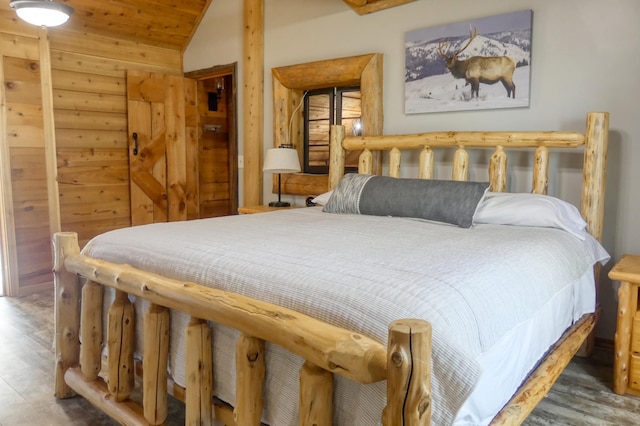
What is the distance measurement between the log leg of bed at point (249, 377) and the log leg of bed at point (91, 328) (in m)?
0.93

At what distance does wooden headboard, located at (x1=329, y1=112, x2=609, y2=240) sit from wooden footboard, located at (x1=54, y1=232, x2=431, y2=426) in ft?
6.37

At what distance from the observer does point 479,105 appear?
2.99m

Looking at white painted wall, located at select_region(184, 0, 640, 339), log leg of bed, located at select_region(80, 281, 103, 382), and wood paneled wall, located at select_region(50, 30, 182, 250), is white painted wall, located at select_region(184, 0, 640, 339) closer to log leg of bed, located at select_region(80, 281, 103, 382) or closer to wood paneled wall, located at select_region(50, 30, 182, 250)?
log leg of bed, located at select_region(80, 281, 103, 382)

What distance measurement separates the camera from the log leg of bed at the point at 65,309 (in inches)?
82.3

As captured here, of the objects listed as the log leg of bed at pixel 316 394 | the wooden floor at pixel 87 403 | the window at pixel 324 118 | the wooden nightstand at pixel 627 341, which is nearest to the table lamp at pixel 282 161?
the window at pixel 324 118

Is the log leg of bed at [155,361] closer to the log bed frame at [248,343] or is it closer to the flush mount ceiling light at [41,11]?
the log bed frame at [248,343]

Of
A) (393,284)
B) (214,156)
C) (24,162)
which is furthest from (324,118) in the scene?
(393,284)

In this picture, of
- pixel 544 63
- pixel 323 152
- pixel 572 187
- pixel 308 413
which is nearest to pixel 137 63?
pixel 323 152

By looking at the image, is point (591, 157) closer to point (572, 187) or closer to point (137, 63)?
point (572, 187)

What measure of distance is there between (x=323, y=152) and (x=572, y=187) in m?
2.02

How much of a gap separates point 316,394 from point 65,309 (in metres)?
1.43

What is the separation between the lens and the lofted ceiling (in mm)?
4150

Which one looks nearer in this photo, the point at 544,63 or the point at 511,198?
the point at 511,198

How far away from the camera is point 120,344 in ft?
6.00
